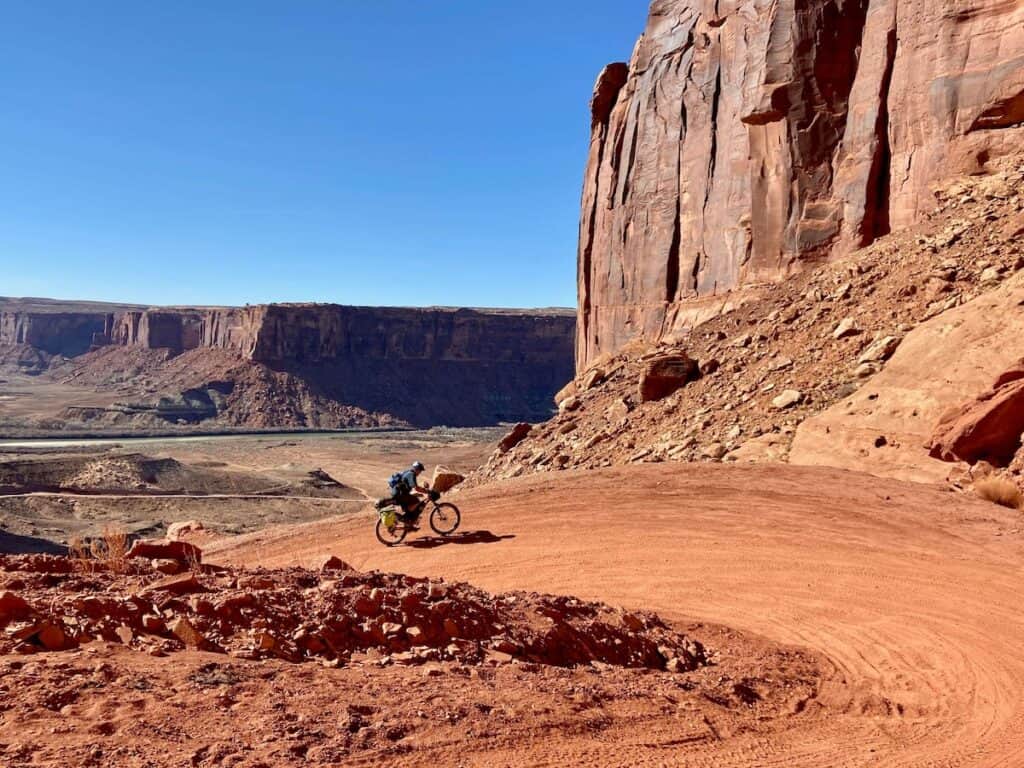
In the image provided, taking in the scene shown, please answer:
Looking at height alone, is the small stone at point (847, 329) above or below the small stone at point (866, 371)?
above

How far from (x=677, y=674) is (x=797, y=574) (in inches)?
186

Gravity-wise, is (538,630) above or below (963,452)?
below

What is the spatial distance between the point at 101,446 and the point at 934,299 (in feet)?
250

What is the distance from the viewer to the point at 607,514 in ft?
47.2

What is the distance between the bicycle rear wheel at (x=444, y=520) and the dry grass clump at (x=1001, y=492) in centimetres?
838

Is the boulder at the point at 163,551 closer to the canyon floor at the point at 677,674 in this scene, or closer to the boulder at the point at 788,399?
the canyon floor at the point at 677,674

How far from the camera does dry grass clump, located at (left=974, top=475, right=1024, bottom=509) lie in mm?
13242

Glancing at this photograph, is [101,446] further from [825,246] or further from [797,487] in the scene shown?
[797,487]

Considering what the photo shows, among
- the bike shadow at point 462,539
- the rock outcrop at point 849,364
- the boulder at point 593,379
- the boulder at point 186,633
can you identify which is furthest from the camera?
the boulder at point 593,379

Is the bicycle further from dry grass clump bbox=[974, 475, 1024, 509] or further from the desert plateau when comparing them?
dry grass clump bbox=[974, 475, 1024, 509]

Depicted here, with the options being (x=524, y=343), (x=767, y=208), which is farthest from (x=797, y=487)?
(x=524, y=343)

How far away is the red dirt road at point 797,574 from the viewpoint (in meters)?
5.62

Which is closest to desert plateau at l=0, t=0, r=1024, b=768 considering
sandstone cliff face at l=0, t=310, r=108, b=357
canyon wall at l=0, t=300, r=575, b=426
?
canyon wall at l=0, t=300, r=575, b=426

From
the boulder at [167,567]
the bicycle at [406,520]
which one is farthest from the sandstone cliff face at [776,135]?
the boulder at [167,567]
